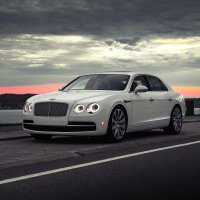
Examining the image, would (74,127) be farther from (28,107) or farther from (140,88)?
(140,88)

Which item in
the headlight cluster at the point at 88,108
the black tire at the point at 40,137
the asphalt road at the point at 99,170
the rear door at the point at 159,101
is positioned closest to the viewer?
the asphalt road at the point at 99,170

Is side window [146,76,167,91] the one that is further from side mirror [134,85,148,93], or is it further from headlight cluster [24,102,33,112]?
headlight cluster [24,102,33,112]

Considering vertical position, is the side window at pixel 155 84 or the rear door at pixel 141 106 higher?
the side window at pixel 155 84

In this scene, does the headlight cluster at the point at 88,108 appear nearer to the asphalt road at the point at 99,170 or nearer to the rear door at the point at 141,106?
the asphalt road at the point at 99,170

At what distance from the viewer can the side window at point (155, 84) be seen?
1366 centimetres

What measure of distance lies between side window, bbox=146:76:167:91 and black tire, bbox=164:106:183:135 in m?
0.66

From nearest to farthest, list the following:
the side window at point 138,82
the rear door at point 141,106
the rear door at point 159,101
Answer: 1. the rear door at point 141,106
2. the side window at point 138,82
3. the rear door at point 159,101

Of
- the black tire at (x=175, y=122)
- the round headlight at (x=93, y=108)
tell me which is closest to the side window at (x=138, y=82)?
the black tire at (x=175, y=122)

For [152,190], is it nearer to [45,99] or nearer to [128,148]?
[128,148]

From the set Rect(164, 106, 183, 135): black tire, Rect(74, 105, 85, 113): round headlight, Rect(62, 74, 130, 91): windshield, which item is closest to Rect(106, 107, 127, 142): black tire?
Rect(74, 105, 85, 113): round headlight

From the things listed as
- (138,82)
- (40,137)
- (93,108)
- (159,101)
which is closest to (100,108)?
(93,108)

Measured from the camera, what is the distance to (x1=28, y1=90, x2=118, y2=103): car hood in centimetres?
1125

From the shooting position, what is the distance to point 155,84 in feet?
45.6

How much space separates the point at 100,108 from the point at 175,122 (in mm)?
3634
